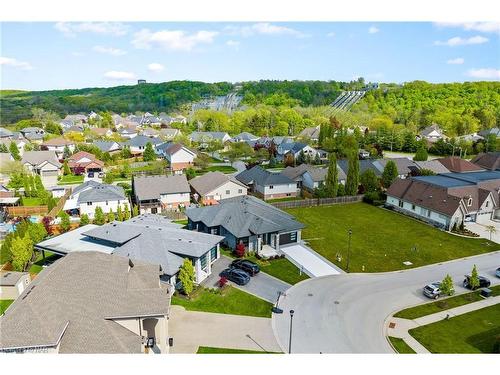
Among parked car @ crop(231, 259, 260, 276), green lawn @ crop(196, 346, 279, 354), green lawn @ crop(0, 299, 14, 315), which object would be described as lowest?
green lawn @ crop(196, 346, 279, 354)

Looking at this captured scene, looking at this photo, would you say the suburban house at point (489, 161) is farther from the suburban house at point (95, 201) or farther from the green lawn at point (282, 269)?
the suburban house at point (95, 201)

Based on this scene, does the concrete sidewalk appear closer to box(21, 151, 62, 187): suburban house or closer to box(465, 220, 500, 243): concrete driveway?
box(465, 220, 500, 243): concrete driveway

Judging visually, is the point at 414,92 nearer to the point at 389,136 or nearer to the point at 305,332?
the point at 389,136

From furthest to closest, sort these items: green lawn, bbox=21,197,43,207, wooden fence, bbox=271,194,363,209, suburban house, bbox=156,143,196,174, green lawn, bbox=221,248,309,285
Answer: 1. suburban house, bbox=156,143,196,174
2. green lawn, bbox=21,197,43,207
3. wooden fence, bbox=271,194,363,209
4. green lawn, bbox=221,248,309,285

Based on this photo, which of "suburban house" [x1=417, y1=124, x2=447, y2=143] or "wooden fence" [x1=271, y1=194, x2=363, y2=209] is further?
"suburban house" [x1=417, y1=124, x2=447, y2=143]

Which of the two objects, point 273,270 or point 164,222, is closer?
point 273,270

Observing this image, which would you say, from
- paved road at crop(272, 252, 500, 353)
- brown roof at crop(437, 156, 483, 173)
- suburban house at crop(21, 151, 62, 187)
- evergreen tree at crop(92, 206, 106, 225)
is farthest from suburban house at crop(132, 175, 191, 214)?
brown roof at crop(437, 156, 483, 173)
